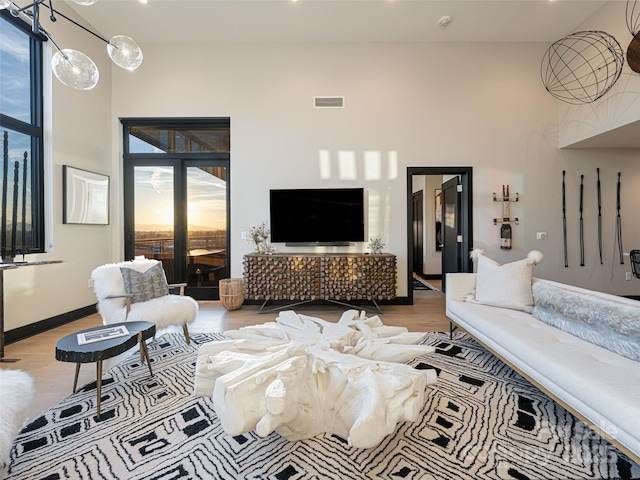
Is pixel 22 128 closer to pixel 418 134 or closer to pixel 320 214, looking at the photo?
pixel 320 214

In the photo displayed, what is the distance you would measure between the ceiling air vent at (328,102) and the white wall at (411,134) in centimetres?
10

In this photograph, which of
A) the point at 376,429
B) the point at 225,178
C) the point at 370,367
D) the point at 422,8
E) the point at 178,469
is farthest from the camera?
the point at 225,178

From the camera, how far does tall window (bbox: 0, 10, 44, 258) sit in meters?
3.14

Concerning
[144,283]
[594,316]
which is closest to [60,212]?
[144,283]

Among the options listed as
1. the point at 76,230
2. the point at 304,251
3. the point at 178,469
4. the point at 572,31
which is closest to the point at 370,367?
the point at 178,469

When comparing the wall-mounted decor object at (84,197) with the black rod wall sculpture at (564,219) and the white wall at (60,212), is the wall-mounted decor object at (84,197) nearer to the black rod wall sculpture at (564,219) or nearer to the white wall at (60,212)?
the white wall at (60,212)

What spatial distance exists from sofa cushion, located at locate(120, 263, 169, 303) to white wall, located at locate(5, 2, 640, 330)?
1.90 metres

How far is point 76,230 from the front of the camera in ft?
12.8

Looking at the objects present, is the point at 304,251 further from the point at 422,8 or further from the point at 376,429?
Answer: the point at 422,8

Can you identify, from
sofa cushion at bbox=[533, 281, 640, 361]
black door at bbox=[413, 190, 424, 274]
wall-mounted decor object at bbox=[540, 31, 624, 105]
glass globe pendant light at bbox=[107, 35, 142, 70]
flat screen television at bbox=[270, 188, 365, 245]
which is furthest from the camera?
black door at bbox=[413, 190, 424, 274]

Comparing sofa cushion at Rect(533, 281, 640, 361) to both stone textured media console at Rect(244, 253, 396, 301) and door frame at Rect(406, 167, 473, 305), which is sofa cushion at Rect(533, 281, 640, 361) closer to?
stone textured media console at Rect(244, 253, 396, 301)

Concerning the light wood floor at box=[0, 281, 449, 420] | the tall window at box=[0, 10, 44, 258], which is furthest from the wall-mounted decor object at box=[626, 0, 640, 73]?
the tall window at box=[0, 10, 44, 258]

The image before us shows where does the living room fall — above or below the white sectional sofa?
above

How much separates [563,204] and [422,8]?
3.61 metres
